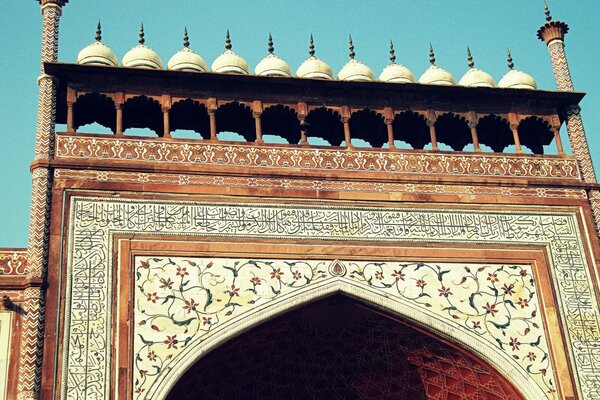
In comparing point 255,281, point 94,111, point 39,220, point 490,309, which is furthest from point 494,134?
point 39,220

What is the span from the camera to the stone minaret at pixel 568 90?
13.0 meters

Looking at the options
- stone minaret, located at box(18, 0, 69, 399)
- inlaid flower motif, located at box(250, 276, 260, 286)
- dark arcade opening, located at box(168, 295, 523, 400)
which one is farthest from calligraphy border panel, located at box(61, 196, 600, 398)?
dark arcade opening, located at box(168, 295, 523, 400)

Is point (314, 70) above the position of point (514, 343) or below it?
above

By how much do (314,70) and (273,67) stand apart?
49cm

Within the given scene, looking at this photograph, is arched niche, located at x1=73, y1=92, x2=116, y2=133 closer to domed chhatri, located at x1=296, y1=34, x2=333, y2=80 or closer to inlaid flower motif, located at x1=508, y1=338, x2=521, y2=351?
domed chhatri, located at x1=296, y1=34, x2=333, y2=80

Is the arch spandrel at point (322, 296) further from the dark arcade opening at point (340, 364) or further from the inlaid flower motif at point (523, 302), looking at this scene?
the dark arcade opening at point (340, 364)

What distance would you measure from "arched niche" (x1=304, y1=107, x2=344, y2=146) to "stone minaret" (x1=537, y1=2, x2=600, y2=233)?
276cm

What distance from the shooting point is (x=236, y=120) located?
43.1ft

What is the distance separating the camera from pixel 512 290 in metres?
12.1

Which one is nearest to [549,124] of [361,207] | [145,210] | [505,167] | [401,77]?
[505,167]

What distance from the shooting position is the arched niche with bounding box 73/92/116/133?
41.0 ft

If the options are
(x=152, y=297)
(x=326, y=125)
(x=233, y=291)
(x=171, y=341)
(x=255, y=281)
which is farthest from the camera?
(x=326, y=125)

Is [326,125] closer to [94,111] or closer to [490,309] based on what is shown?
[94,111]

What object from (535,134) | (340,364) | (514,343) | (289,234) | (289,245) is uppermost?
(535,134)
